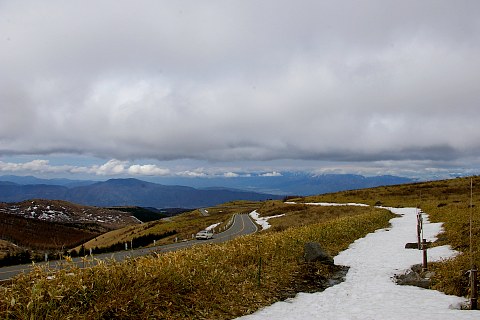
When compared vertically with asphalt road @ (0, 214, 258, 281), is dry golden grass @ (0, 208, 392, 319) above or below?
above

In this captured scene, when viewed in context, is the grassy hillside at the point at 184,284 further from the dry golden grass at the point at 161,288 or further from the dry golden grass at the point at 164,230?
the dry golden grass at the point at 164,230

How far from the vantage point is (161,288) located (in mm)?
9312

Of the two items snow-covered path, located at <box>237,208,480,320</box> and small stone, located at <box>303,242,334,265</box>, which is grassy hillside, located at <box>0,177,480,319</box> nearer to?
small stone, located at <box>303,242,334,265</box>

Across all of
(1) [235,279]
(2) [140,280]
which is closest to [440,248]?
(1) [235,279]

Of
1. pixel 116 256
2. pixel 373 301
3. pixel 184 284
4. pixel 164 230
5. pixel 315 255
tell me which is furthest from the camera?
pixel 164 230

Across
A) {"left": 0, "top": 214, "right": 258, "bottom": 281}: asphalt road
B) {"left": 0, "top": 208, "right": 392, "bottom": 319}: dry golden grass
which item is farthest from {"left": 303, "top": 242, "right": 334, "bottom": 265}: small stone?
{"left": 0, "top": 214, "right": 258, "bottom": 281}: asphalt road

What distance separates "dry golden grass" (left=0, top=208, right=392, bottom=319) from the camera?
23.9ft

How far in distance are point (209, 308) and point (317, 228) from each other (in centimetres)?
1490

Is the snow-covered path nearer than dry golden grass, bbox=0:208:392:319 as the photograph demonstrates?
No

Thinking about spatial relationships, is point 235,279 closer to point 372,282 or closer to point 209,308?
point 209,308

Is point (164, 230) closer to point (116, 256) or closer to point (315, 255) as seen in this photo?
point (116, 256)

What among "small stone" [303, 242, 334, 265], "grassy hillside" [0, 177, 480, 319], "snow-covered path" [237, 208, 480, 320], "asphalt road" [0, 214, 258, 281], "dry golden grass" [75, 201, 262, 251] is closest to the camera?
"grassy hillside" [0, 177, 480, 319]

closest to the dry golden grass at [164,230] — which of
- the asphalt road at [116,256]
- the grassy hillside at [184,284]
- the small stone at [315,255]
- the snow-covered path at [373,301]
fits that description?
the asphalt road at [116,256]

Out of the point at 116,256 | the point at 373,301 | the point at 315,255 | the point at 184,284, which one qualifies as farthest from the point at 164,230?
the point at 373,301
